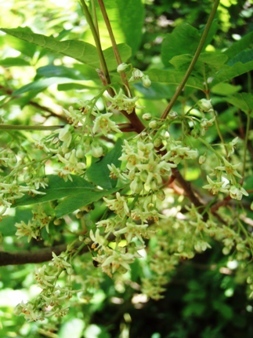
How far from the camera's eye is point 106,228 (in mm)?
758

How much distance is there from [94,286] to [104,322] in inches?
63.2

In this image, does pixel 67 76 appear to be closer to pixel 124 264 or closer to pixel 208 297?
pixel 124 264

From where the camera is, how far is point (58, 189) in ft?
2.71

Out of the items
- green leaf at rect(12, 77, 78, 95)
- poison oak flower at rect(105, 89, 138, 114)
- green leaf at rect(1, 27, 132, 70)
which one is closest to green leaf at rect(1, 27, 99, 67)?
green leaf at rect(1, 27, 132, 70)

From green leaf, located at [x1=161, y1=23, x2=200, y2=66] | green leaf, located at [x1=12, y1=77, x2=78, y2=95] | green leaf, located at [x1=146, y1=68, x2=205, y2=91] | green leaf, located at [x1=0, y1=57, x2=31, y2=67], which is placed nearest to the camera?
green leaf, located at [x1=146, y1=68, x2=205, y2=91]

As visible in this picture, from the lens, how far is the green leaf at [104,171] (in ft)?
2.84

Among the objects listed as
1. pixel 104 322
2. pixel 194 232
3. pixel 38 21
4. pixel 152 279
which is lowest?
pixel 104 322

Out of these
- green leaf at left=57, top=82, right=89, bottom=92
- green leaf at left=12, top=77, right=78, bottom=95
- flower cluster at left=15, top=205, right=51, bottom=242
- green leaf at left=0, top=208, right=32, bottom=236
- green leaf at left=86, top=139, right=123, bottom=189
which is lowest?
green leaf at left=0, top=208, right=32, bottom=236

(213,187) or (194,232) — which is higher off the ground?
(213,187)

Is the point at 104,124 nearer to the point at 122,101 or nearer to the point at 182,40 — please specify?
the point at 122,101

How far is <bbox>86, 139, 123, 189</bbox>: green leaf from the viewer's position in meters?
0.86

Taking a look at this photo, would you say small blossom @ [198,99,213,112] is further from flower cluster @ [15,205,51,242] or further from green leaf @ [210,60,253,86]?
flower cluster @ [15,205,51,242]

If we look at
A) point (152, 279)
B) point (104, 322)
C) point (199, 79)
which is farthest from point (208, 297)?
point (199, 79)

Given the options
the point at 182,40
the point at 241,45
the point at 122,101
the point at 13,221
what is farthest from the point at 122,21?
the point at 13,221
